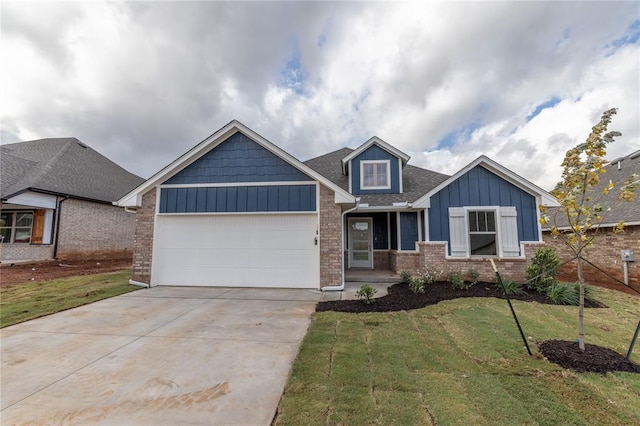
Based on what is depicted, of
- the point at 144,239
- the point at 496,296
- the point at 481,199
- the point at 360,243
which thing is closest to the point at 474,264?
the point at 496,296

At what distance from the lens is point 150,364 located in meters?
3.56

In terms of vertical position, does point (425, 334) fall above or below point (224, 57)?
below

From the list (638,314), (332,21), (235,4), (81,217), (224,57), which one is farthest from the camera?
(81,217)

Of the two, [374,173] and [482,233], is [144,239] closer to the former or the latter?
[374,173]

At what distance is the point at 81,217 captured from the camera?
48.4ft

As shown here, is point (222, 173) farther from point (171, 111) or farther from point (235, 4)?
point (171, 111)

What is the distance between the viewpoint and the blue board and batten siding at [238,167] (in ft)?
28.4

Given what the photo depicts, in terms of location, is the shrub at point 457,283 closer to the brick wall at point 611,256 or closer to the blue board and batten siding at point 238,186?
the blue board and batten siding at point 238,186

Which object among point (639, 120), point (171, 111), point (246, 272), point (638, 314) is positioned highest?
point (171, 111)

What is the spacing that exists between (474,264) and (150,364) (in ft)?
29.5

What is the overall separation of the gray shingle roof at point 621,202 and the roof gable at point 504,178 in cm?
211

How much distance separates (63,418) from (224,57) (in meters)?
10.3

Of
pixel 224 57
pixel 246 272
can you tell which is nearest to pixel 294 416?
pixel 246 272

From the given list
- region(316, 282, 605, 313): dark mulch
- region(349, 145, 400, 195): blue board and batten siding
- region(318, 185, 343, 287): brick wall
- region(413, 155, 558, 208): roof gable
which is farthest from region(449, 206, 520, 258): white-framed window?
region(318, 185, 343, 287): brick wall
